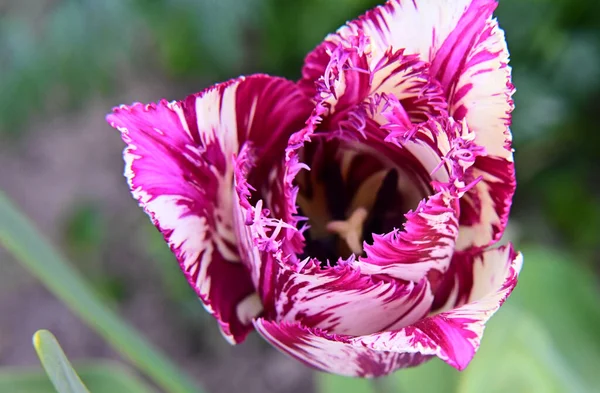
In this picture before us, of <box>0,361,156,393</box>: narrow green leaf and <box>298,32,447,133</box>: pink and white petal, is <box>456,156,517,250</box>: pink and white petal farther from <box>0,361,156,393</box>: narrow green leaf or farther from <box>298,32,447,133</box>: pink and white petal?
<box>0,361,156,393</box>: narrow green leaf

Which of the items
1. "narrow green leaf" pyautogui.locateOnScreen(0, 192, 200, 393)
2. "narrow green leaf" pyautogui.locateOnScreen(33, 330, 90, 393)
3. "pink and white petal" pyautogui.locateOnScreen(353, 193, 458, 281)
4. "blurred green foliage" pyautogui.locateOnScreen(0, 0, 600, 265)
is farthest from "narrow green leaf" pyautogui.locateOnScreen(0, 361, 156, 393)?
"blurred green foliage" pyautogui.locateOnScreen(0, 0, 600, 265)

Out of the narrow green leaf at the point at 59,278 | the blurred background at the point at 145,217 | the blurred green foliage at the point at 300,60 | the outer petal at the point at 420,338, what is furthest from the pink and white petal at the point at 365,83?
the blurred green foliage at the point at 300,60

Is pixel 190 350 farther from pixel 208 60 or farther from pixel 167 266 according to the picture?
pixel 208 60

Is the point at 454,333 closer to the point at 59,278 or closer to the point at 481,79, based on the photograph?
the point at 481,79

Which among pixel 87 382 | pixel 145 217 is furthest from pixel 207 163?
pixel 145 217

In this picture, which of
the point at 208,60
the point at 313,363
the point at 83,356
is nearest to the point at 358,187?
the point at 313,363
